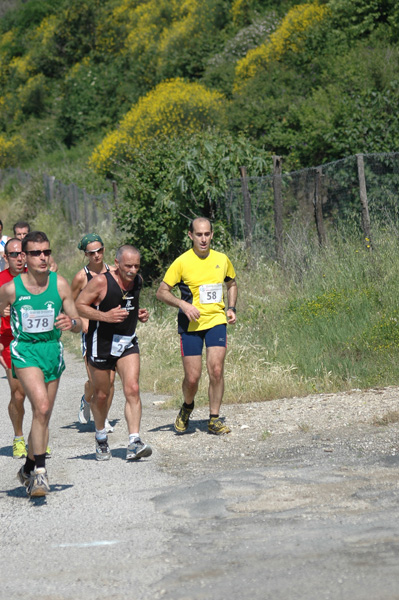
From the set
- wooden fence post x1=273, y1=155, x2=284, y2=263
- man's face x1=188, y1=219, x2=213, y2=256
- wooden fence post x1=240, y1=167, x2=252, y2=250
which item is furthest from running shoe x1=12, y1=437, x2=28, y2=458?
wooden fence post x1=240, y1=167, x2=252, y2=250

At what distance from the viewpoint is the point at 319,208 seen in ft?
43.4

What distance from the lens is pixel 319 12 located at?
28.1 meters

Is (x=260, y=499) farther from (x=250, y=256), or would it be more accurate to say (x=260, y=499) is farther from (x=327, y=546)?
(x=250, y=256)

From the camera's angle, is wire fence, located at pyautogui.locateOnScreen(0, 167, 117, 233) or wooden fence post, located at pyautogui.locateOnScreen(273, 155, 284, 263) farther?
wire fence, located at pyautogui.locateOnScreen(0, 167, 117, 233)

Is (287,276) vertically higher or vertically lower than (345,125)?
lower

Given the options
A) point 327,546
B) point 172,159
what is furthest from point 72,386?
point 327,546

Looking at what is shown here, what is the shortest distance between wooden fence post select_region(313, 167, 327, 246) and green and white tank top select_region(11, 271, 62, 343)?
692cm

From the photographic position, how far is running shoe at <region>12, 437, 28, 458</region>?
27.9ft

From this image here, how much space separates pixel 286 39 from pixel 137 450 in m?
23.0

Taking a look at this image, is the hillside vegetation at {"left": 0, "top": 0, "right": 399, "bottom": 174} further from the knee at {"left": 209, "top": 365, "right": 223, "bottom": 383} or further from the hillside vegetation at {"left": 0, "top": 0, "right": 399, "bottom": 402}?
the knee at {"left": 209, "top": 365, "right": 223, "bottom": 383}

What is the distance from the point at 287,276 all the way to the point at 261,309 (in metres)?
1.10

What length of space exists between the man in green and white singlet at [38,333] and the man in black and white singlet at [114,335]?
2.73ft

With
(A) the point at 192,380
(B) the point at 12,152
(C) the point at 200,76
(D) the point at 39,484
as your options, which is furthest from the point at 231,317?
(B) the point at 12,152

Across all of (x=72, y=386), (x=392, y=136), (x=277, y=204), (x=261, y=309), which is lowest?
(x=72, y=386)
